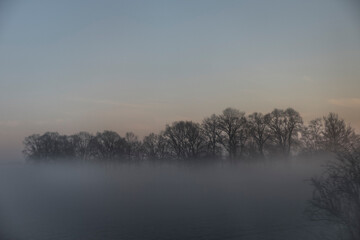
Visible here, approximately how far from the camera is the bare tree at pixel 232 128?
85.9 metres

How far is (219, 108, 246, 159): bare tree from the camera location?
8594 cm

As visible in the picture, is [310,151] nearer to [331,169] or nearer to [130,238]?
[130,238]

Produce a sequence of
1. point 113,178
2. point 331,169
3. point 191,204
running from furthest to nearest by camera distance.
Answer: point 113,178 → point 191,204 → point 331,169

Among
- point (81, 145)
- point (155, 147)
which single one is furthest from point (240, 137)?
point (81, 145)

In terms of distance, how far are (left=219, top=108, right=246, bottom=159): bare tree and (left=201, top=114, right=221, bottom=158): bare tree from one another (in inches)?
46.9

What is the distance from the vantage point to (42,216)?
46875 mm

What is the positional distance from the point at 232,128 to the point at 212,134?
5.22 m

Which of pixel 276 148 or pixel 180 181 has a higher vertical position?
pixel 276 148

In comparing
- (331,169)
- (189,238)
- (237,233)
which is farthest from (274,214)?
(331,169)

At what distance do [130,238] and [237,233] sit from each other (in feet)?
29.6

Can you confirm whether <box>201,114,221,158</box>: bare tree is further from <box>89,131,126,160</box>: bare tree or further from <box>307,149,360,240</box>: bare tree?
<box>307,149,360,240</box>: bare tree

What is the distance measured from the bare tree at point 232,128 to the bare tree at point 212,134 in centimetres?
119

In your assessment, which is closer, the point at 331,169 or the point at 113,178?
the point at 331,169

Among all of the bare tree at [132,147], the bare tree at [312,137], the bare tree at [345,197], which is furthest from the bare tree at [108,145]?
the bare tree at [345,197]
